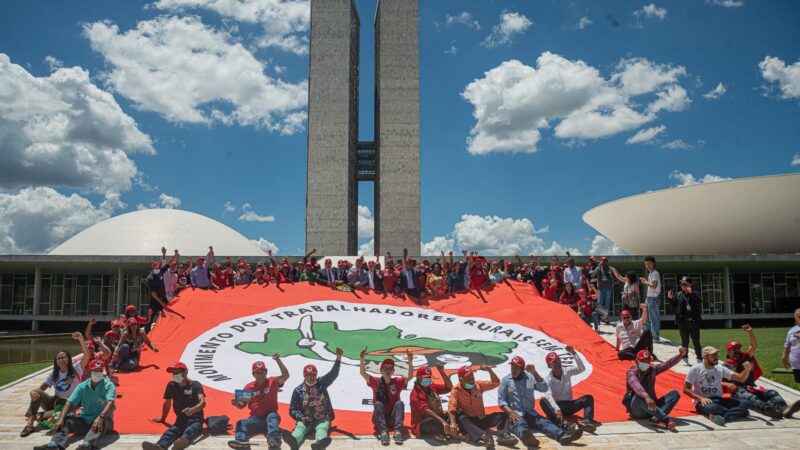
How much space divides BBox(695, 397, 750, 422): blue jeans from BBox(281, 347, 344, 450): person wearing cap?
5.63 meters

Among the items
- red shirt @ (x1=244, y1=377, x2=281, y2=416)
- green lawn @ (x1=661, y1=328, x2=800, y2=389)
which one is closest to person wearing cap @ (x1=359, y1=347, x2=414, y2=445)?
red shirt @ (x1=244, y1=377, x2=281, y2=416)

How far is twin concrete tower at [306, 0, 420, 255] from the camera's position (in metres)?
55.3

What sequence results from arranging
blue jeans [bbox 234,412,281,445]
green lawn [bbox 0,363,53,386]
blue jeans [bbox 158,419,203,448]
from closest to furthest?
blue jeans [bbox 158,419,203,448] → blue jeans [bbox 234,412,281,445] → green lawn [bbox 0,363,53,386]

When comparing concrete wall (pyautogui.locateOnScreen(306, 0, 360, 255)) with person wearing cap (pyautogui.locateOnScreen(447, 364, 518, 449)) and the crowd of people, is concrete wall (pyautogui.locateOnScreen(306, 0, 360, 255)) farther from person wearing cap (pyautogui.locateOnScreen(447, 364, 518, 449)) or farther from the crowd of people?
person wearing cap (pyautogui.locateOnScreen(447, 364, 518, 449))

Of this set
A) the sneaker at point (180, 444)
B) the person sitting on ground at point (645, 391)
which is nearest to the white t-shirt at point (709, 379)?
the person sitting on ground at point (645, 391)

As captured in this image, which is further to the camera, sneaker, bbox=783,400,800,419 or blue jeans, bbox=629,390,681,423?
sneaker, bbox=783,400,800,419

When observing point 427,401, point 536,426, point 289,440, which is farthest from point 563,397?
point 289,440

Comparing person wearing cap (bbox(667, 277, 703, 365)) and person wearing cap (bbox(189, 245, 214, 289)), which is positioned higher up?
person wearing cap (bbox(189, 245, 214, 289))

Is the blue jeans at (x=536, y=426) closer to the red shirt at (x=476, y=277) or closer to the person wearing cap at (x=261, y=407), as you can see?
the person wearing cap at (x=261, y=407)

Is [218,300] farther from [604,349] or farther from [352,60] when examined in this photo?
[352,60]

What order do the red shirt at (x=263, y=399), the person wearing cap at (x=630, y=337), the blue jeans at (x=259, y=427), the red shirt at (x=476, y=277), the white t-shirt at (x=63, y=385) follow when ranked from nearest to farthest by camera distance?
the blue jeans at (x=259, y=427) < the red shirt at (x=263, y=399) < the white t-shirt at (x=63, y=385) < the person wearing cap at (x=630, y=337) < the red shirt at (x=476, y=277)

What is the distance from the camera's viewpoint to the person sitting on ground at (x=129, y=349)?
9914 mm

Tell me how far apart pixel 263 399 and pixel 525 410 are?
367 cm

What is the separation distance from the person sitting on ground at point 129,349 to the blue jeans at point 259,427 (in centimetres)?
388
